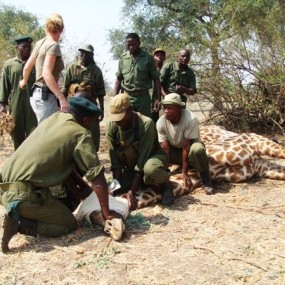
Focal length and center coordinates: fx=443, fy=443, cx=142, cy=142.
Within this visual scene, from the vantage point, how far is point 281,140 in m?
7.54

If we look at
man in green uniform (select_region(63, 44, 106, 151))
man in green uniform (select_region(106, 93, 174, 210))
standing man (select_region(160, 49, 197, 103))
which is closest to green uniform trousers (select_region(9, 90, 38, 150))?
man in green uniform (select_region(63, 44, 106, 151))

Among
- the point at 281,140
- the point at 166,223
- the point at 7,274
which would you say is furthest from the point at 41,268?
the point at 281,140

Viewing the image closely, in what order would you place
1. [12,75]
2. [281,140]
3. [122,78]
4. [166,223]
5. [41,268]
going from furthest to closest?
1. [281,140]
2. [122,78]
3. [12,75]
4. [166,223]
5. [41,268]

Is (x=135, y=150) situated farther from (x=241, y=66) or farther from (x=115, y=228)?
(x=241, y=66)

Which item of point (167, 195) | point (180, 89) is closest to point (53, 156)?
point (167, 195)

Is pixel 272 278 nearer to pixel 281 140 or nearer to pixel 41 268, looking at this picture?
pixel 41 268

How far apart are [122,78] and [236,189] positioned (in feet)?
7.06

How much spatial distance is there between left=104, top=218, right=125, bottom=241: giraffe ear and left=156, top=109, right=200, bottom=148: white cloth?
1.61 meters

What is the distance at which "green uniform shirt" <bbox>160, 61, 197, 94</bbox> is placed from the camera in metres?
6.29

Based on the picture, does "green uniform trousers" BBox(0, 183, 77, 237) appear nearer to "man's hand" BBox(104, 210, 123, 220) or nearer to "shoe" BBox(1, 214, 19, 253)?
→ "shoe" BBox(1, 214, 19, 253)

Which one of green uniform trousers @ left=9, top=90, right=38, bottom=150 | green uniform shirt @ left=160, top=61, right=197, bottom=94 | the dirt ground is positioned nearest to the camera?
the dirt ground

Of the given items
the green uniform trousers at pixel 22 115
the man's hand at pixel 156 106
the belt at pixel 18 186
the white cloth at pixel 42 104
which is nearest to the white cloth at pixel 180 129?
the man's hand at pixel 156 106

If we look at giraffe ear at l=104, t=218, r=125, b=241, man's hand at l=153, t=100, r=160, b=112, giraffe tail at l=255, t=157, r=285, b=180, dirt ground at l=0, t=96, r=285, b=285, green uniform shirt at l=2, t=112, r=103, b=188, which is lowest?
dirt ground at l=0, t=96, r=285, b=285

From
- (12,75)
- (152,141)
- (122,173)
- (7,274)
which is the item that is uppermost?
(12,75)
